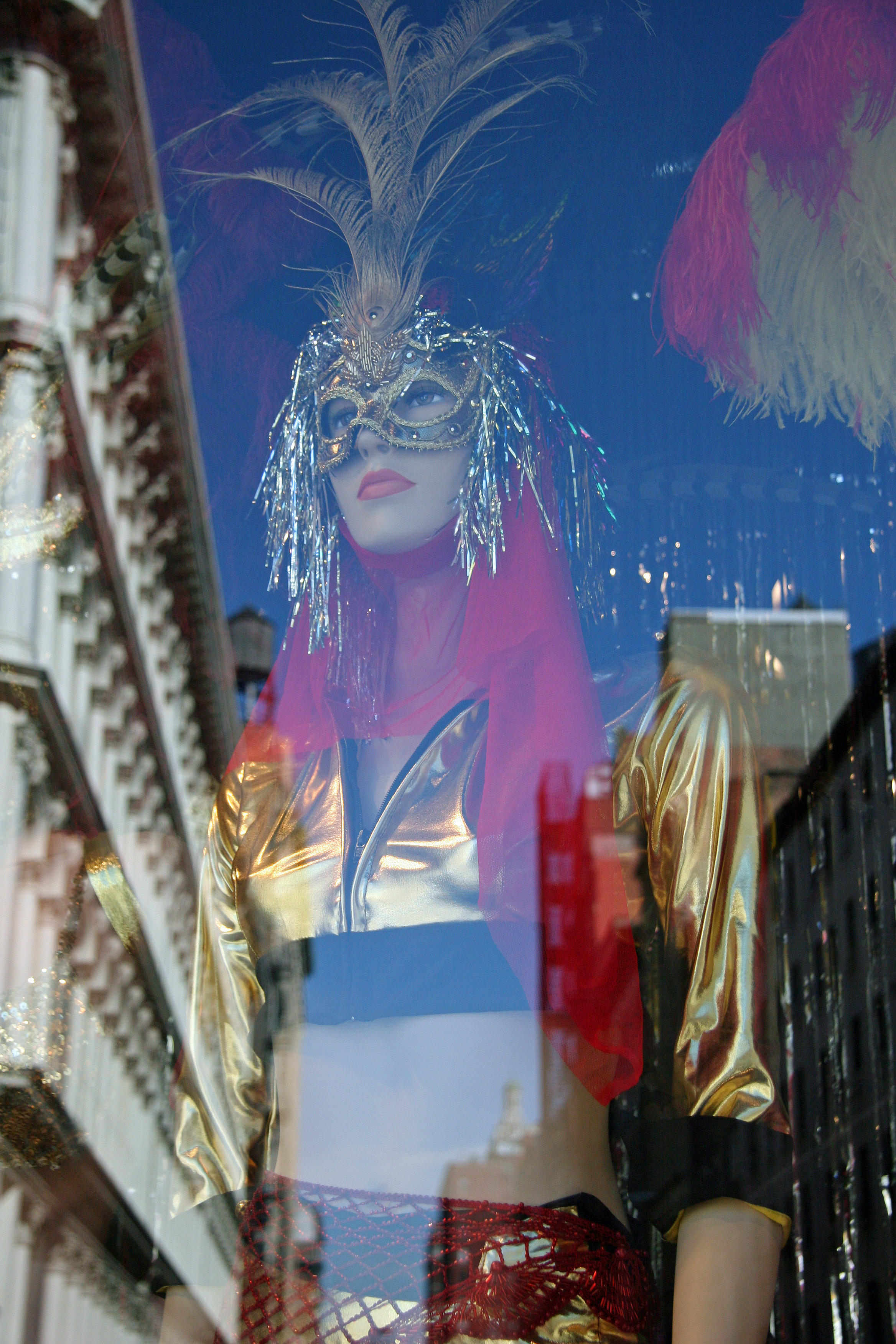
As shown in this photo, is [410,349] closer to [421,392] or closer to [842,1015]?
[421,392]

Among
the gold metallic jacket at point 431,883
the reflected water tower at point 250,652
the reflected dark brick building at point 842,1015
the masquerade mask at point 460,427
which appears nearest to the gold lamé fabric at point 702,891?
the gold metallic jacket at point 431,883

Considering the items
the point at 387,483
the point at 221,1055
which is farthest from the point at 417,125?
the point at 221,1055

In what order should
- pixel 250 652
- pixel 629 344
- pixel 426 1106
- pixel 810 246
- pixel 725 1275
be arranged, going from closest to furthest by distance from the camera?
pixel 725 1275 → pixel 426 1106 → pixel 810 246 → pixel 629 344 → pixel 250 652

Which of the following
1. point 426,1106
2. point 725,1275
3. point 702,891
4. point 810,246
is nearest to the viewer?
point 725,1275

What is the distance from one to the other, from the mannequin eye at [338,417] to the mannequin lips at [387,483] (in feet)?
0.21

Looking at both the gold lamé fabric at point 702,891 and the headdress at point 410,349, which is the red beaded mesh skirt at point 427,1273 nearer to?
the gold lamé fabric at point 702,891

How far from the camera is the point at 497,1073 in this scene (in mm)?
1134

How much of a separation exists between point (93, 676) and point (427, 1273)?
819 millimetres

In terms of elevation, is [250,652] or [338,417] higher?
[338,417]

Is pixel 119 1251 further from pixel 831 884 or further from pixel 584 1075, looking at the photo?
pixel 831 884

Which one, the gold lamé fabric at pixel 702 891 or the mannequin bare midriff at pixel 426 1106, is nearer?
the gold lamé fabric at pixel 702 891

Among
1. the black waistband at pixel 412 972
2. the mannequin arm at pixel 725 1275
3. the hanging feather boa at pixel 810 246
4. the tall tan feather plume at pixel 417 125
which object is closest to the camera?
the mannequin arm at pixel 725 1275

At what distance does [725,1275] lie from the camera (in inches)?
35.5

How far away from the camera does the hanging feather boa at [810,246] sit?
1255 millimetres
